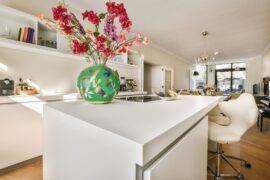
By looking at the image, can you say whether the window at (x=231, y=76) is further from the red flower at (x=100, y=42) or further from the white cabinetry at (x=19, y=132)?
the red flower at (x=100, y=42)

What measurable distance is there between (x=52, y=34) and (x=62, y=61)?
48cm

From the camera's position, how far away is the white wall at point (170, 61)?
17.9 ft

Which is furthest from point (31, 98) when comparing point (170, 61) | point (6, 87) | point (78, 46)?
point (170, 61)

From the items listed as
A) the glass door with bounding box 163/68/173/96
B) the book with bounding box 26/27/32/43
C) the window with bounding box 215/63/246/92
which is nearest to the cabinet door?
the book with bounding box 26/27/32/43

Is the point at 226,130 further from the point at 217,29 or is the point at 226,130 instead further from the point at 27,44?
the point at 217,29

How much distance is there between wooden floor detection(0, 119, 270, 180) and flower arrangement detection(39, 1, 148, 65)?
5.58 feet

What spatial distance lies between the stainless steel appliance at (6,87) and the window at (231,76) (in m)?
9.90

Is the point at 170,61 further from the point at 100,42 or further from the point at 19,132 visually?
the point at 100,42

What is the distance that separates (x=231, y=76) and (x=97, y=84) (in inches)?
438

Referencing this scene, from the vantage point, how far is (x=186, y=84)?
9.48 meters

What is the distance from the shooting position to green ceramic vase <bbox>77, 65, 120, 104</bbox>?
2.94ft

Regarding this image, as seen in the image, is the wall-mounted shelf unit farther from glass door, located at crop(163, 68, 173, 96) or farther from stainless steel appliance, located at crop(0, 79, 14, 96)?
glass door, located at crop(163, 68, 173, 96)

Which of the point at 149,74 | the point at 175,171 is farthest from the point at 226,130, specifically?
the point at 149,74

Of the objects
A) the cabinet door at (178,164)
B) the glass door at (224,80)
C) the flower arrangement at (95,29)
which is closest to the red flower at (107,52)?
the flower arrangement at (95,29)
